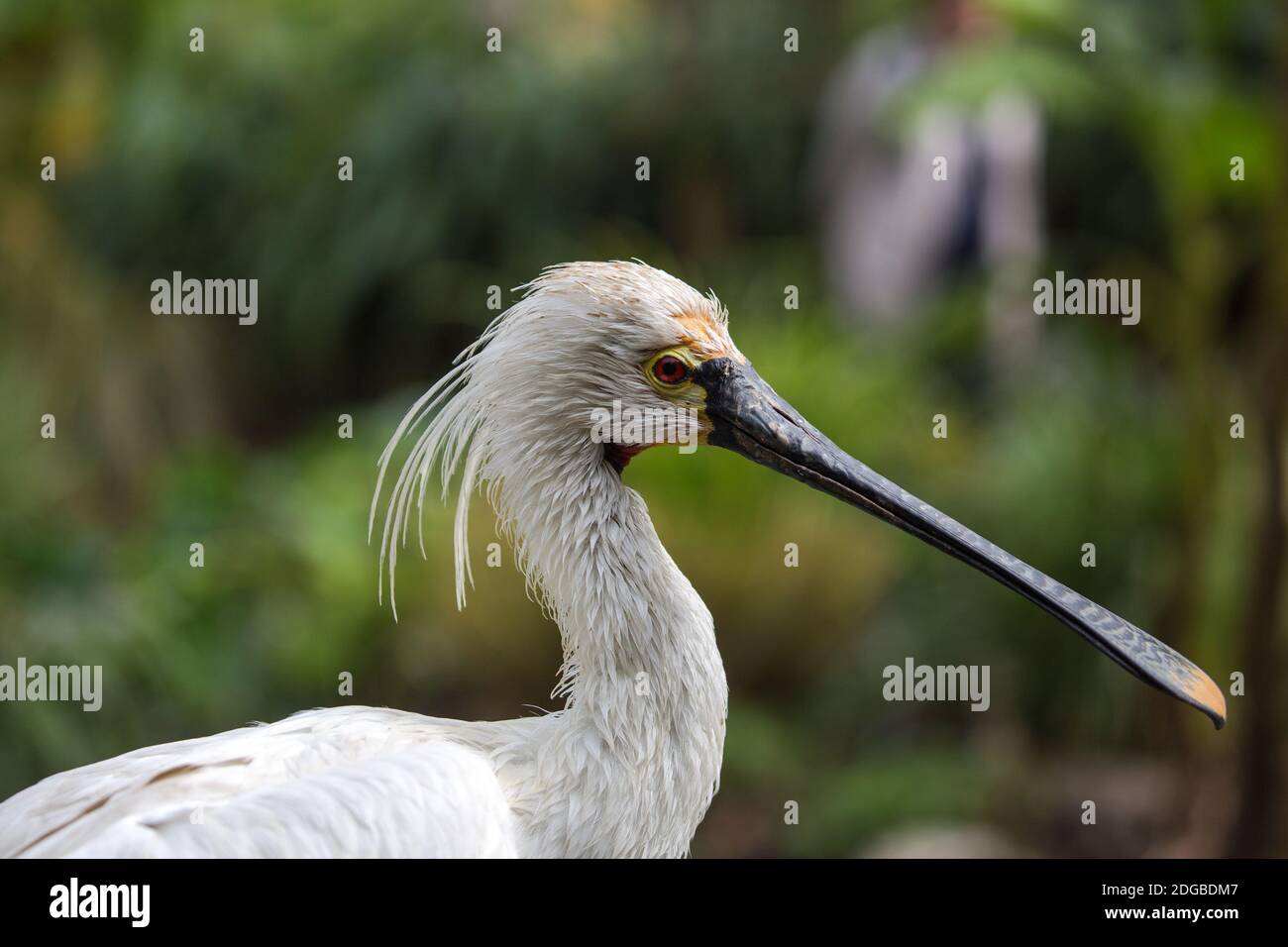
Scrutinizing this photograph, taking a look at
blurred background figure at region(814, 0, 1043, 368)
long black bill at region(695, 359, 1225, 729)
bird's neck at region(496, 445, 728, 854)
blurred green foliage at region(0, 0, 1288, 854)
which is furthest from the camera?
blurred background figure at region(814, 0, 1043, 368)

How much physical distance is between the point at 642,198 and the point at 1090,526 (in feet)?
18.1

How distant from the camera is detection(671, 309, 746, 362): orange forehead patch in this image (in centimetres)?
263

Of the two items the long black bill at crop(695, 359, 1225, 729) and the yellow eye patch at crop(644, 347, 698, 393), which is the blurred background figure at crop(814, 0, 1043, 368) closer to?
the long black bill at crop(695, 359, 1225, 729)

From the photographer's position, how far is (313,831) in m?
2.35

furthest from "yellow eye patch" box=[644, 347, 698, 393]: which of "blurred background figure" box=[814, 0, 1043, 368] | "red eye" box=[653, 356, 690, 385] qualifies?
"blurred background figure" box=[814, 0, 1043, 368]

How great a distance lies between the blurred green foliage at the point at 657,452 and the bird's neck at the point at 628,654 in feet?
8.59

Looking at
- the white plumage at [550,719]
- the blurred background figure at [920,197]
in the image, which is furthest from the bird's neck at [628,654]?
the blurred background figure at [920,197]

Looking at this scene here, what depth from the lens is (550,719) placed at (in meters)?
2.69

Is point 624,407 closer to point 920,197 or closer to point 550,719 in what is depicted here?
point 550,719

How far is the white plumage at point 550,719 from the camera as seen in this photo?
2.41m

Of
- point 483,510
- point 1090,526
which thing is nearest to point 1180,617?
point 1090,526

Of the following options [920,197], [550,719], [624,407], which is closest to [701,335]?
[624,407]

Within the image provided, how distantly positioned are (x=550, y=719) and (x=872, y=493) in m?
0.74

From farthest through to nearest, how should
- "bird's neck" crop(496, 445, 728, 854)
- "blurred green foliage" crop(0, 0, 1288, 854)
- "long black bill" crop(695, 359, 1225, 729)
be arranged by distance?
"blurred green foliage" crop(0, 0, 1288, 854)
"long black bill" crop(695, 359, 1225, 729)
"bird's neck" crop(496, 445, 728, 854)
